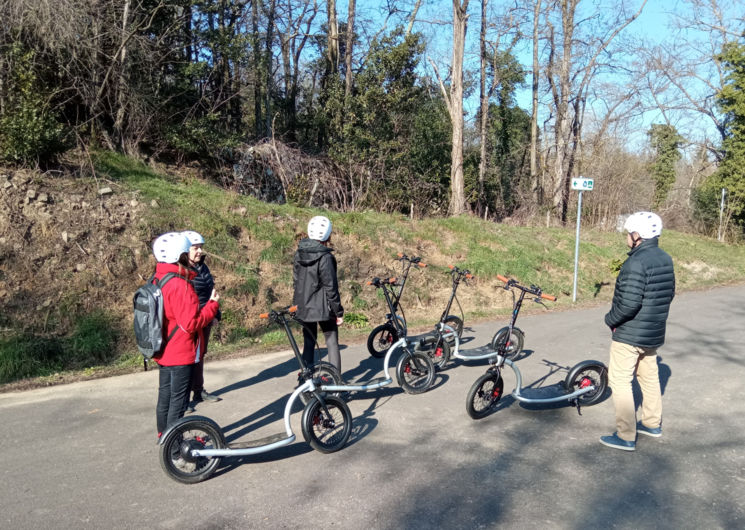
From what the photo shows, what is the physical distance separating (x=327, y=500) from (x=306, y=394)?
4.18 ft

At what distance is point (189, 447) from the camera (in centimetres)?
417

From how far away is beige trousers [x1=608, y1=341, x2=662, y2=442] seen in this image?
4.79 metres

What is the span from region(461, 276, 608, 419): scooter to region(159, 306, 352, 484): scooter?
1.43 metres

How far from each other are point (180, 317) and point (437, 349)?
3.94 m

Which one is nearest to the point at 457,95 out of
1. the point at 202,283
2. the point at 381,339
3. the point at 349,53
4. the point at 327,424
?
the point at 349,53

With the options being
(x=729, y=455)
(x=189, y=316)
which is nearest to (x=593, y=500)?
(x=729, y=455)

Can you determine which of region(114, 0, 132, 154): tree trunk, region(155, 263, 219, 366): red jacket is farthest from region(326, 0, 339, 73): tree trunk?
region(155, 263, 219, 366): red jacket

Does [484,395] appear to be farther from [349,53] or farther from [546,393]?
[349,53]

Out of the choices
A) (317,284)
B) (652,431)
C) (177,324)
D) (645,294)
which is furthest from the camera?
(317,284)

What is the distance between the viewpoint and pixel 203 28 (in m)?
16.6

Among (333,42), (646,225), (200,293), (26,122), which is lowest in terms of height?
(200,293)

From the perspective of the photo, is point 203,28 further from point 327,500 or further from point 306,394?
point 327,500

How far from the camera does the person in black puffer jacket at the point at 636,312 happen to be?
4699 millimetres

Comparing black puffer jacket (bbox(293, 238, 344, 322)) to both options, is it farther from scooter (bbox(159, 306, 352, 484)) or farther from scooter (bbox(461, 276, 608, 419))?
scooter (bbox(461, 276, 608, 419))
